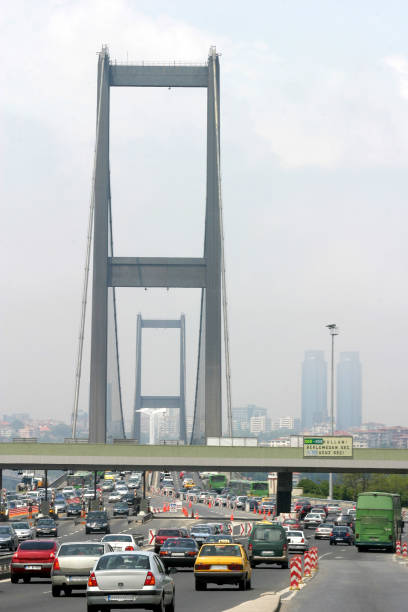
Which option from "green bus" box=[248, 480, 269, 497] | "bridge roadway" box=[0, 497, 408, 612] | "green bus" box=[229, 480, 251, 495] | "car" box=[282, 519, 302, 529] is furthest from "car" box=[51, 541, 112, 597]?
"green bus" box=[229, 480, 251, 495]

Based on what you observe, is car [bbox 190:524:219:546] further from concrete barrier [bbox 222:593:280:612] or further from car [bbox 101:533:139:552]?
concrete barrier [bbox 222:593:280:612]

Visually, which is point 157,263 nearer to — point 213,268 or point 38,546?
point 213,268

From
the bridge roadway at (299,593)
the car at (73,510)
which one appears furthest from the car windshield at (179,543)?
the car at (73,510)

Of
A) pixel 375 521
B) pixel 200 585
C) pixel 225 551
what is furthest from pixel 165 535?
pixel 225 551

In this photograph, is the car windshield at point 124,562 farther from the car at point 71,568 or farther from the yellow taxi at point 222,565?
the yellow taxi at point 222,565

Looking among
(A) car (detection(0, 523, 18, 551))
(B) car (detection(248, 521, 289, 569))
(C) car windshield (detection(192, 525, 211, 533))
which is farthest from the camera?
(C) car windshield (detection(192, 525, 211, 533))

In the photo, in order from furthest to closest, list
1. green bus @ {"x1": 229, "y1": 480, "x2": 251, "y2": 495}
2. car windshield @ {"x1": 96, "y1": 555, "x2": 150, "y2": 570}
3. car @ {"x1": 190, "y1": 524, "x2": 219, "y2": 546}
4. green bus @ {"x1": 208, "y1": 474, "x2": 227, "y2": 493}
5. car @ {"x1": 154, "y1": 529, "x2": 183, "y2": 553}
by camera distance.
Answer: green bus @ {"x1": 229, "y1": 480, "x2": 251, "y2": 495}, green bus @ {"x1": 208, "y1": 474, "x2": 227, "y2": 493}, car @ {"x1": 190, "y1": 524, "x2": 219, "y2": 546}, car @ {"x1": 154, "y1": 529, "x2": 183, "y2": 553}, car windshield @ {"x1": 96, "y1": 555, "x2": 150, "y2": 570}

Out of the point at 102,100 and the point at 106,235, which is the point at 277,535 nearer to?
the point at 106,235
